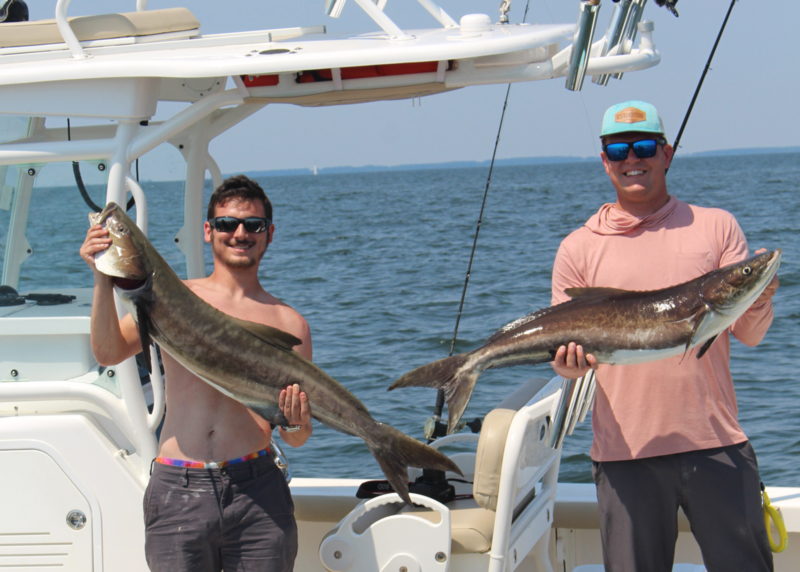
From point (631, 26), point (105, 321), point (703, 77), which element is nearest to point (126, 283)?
point (105, 321)

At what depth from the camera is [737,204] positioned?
36.1 metres

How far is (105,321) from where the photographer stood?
2818 millimetres

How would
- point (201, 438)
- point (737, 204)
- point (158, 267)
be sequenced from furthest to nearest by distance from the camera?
1. point (737, 204)
2. point (201, 438)
3. point (158, 267)

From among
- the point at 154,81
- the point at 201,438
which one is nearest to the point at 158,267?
the point at 201,438

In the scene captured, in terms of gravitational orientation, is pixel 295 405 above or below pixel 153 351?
above

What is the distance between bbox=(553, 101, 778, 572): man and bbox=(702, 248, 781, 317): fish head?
0.74 ft

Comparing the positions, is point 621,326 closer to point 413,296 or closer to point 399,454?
point 399,454

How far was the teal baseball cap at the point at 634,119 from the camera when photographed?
9.89ft

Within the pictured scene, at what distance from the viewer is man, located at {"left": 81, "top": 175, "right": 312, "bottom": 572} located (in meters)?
2.88

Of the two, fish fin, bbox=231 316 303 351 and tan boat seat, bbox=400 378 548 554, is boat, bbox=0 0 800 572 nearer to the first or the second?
tan boat seat, bbox=400 378 548 554

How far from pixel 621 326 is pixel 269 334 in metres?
1.23

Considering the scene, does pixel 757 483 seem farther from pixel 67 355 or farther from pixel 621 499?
pixel 67 355

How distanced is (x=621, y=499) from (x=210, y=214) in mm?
1871

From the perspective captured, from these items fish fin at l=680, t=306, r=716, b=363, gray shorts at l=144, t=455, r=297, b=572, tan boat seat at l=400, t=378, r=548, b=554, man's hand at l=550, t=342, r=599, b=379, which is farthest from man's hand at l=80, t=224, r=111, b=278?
fish fin at l=680, t=306, r=716, b=363
